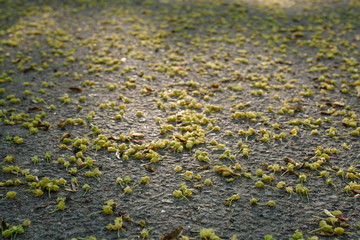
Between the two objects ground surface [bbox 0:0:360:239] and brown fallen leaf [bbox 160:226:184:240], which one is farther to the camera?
ground surface [bbox 0:0:360:239]

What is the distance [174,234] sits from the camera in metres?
2.54

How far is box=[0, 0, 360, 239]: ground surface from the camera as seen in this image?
2738 mm

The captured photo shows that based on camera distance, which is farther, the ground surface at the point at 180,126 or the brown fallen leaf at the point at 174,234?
the ground surface at the point at 180,126

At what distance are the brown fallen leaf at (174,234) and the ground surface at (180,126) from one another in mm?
49

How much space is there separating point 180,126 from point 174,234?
61.1 inches

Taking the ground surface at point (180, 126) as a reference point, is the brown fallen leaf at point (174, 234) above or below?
below

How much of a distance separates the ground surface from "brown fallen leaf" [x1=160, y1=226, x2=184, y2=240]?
5 cm

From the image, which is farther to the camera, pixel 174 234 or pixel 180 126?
pixel 180 126

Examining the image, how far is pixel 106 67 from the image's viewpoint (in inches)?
211

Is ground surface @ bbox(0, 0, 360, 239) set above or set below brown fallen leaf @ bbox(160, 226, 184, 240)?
above

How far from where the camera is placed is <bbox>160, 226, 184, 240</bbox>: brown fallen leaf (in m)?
2.52

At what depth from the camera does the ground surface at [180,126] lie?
8.98 ft

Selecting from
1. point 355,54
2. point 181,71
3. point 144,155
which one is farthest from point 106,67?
point 355,54

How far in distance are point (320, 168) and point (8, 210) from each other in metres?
2.83
